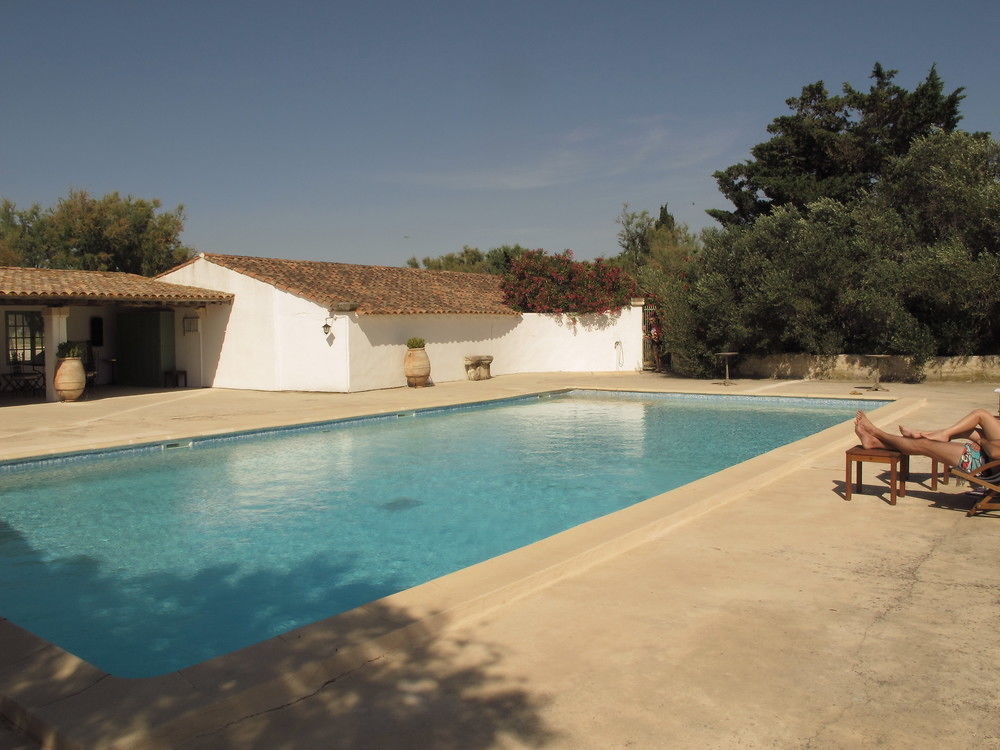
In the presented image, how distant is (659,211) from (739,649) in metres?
43.4

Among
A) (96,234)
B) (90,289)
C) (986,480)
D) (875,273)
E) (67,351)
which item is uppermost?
(96,234)

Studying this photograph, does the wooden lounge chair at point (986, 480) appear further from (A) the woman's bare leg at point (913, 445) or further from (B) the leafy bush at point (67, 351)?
(B) the leafy bush at point (67, 351)

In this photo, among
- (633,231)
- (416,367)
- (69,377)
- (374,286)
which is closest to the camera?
(69,377)

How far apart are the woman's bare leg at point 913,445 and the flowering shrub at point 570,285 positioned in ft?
58.7

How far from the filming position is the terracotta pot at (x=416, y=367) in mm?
19391

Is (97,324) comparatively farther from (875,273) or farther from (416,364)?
(875,273)

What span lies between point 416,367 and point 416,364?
0.25 feet

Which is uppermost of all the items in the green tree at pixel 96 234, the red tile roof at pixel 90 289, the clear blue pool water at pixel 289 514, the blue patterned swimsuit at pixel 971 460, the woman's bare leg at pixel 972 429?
the green tree at pixel 96 234

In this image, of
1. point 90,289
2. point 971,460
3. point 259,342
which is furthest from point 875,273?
point 90,289

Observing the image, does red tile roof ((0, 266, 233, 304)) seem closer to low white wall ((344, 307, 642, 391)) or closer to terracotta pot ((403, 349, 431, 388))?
low white wall ((344, 307, 642, 391))

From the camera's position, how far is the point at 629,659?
11.6ft

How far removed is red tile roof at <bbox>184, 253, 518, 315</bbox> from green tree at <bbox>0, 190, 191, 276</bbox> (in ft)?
64.7

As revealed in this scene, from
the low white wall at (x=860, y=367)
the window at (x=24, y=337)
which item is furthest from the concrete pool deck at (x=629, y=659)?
the window at (x=24, y=337)

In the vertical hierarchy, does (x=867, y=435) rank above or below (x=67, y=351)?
below
